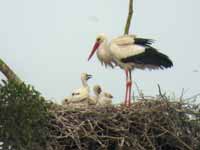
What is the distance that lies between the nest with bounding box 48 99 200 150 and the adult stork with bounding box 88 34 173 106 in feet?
3.41

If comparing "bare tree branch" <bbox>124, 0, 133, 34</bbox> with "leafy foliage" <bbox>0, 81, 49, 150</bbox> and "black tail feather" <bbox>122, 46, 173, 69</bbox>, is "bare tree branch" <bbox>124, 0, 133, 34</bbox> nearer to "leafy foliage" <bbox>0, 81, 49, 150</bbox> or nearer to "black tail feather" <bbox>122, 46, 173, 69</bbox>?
"black tail feather" <bbox>122, 46, 173, 69</bbox>

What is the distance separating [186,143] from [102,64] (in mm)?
2512

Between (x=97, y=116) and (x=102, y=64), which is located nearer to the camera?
(x=97, y=116)

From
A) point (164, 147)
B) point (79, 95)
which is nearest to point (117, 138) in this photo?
point (164, 147)

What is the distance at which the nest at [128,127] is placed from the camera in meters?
8.89

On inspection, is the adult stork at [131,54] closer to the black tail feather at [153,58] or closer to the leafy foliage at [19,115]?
the black tail feather at [153,58]

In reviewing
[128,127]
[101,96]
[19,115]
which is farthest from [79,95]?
[19,115]

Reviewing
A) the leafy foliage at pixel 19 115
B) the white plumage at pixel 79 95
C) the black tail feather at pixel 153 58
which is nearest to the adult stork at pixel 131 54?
the black tail feather at pixel 153 58

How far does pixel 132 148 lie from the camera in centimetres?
888

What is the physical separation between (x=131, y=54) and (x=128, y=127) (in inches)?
74.3

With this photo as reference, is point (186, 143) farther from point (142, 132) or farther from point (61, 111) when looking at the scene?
Answer: point (61, 111)

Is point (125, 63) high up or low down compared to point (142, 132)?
up

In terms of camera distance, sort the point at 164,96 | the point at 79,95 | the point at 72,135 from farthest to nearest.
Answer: the point at 79,95, the point at 164,96, the point at 72,135

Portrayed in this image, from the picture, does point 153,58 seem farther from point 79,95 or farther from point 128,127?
point 128,127
